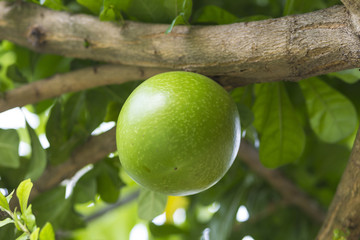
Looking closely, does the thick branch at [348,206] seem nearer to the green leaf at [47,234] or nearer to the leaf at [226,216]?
the leaf at [226,216]

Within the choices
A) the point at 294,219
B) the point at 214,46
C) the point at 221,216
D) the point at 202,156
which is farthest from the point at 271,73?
the point at 294,219

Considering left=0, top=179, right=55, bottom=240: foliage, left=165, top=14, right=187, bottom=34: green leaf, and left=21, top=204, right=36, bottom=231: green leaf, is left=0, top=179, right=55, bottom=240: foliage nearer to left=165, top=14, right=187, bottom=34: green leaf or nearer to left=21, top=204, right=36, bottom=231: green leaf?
left=21, top=204, right=36, bottom=231: green leaf

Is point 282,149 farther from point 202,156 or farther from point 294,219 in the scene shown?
point 294,219

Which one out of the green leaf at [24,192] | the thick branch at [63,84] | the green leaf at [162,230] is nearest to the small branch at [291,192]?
the green leaf at [162,230]

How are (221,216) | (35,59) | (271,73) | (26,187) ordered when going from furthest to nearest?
(221,216), (35,59), (271,73), (26,187)

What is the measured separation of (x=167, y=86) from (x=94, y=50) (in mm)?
292

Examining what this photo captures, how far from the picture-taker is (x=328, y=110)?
0.98m

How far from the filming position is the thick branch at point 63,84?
934 mm

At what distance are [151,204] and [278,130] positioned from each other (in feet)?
1.16

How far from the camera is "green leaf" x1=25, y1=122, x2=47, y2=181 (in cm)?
90

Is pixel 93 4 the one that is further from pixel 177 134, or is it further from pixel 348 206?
pixel 348 206

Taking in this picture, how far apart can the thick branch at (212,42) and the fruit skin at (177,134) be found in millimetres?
91

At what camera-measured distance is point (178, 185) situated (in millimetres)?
661

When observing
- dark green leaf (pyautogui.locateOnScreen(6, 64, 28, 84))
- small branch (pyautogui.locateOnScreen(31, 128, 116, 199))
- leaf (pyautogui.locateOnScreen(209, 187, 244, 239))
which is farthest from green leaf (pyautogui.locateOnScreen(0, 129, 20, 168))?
leaf (pyautogui.locateOnScreen(209, 187, 244, 239))
